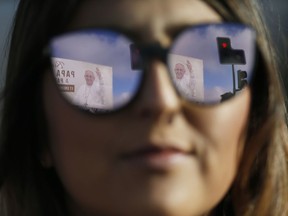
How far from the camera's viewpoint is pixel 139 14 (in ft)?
3.71

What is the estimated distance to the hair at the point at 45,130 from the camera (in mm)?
1259

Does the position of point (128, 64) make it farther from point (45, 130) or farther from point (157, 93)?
point (45, 130)

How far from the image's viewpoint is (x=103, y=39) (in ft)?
3.58

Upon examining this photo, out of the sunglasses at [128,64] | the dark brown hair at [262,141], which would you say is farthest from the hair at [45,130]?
the sunglasses at [128,64]

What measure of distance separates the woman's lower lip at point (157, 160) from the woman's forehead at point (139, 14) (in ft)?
0.87

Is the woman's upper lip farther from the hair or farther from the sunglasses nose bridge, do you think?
the hair

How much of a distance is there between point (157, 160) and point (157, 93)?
13 cm

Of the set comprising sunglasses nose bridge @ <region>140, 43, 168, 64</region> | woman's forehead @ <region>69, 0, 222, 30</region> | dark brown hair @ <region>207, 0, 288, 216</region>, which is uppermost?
woman's forehead @ <region>69, 0, 222, 30</region>

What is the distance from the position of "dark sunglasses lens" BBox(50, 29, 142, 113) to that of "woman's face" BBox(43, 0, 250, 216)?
3 centimetres

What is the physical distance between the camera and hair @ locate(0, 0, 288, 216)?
1259 mm

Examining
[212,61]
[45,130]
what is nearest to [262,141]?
[212,61]

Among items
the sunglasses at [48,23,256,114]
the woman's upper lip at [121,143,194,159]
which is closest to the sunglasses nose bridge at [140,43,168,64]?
the sunglasses at [48,23,256,114]

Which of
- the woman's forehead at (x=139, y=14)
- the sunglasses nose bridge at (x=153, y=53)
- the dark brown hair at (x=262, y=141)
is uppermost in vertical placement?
the woman's forehead at (x=139, y=14)

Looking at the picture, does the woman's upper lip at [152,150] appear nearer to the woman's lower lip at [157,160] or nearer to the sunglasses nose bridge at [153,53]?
the woman's lower lip at [157,160]
